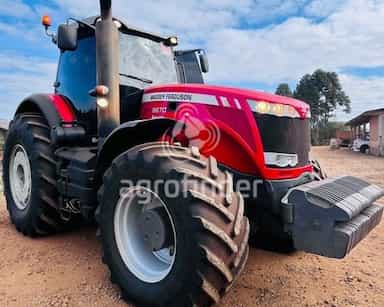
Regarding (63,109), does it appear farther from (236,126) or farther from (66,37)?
(236,126)

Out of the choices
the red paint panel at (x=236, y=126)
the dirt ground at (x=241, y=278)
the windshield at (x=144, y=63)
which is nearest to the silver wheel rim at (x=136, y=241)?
the dirt ground at (x=241, y=278)

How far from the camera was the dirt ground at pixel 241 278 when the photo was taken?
2.64 metres

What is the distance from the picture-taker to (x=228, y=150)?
8.79ft

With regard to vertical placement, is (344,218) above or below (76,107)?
below

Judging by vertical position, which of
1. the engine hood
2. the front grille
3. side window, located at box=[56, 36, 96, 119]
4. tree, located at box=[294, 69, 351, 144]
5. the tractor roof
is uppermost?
tree, located at box=[294, 69, 351, 144]

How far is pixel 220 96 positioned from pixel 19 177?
3.08 metres

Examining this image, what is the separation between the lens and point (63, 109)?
383 cm

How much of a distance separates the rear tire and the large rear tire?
1.33 meters

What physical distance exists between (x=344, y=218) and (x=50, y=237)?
130 inches

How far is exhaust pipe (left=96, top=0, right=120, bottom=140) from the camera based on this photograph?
3084mm

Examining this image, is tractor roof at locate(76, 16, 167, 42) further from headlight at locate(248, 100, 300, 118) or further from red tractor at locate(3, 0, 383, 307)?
headlight at locate(248, 100, 300, 118)

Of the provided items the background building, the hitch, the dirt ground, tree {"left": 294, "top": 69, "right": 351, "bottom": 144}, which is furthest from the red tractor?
tree {"left": 294, "top": 69, "right": 351, "bottom": 144}

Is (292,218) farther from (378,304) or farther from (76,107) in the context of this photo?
(76,107)

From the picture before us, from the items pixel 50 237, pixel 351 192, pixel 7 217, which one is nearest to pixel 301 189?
pixel 351 192
